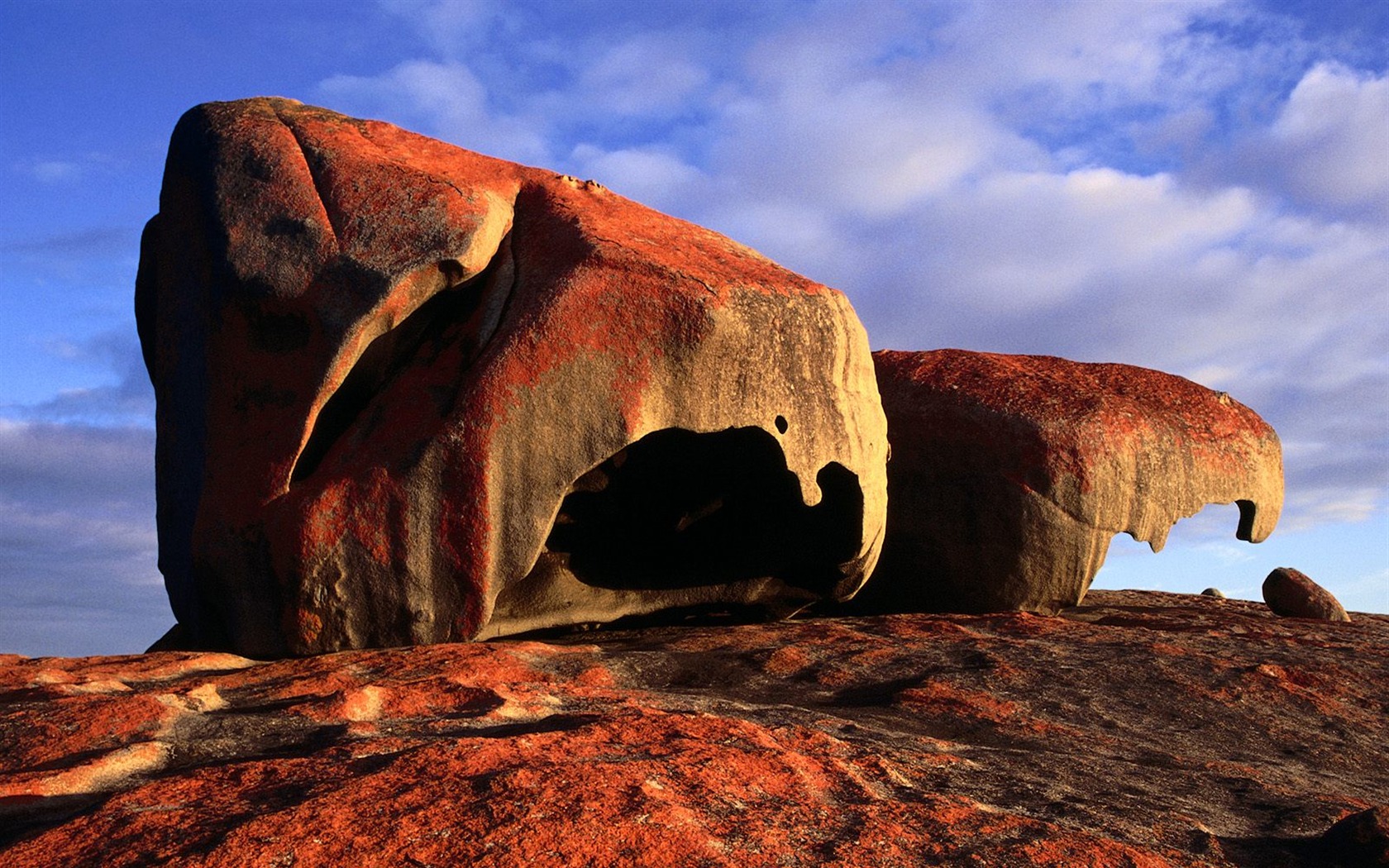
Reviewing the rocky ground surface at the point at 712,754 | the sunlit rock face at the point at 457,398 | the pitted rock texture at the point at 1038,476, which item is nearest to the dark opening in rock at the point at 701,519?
the sunlit rock face at the point at 457,398

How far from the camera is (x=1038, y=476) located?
801 cm

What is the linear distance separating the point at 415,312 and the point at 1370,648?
5599mm

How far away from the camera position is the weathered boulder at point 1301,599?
973 centimetres

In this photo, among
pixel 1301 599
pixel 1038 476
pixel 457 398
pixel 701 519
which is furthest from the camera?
pixel 1301 599

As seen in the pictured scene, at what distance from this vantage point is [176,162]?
24.7ft

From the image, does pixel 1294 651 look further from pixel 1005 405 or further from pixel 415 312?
pixel 415 312

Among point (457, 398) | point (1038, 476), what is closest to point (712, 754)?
point (457, 398)

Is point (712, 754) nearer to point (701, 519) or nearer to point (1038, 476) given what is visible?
point (701, 519)

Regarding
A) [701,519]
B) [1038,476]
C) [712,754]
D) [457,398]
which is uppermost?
[457,398]

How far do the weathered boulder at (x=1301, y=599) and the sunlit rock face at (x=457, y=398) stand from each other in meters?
4.29

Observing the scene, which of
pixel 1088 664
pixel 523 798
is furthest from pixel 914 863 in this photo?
pixel 1088 664

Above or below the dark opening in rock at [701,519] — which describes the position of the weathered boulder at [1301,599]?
below

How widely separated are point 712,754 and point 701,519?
4497 millimetres

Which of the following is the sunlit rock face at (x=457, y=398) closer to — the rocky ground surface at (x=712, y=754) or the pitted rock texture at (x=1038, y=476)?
the rocky ground surface at (x=712, y=754)
